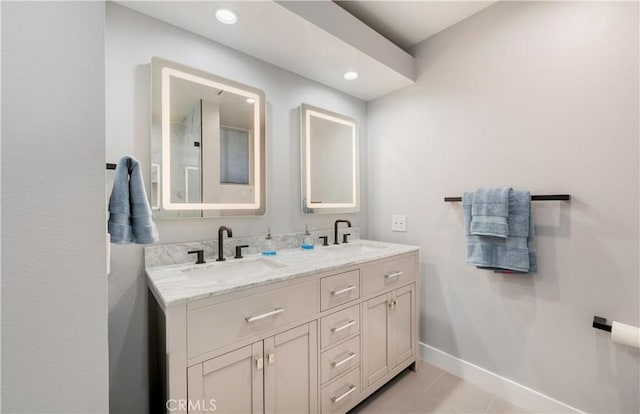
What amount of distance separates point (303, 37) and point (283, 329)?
1.52 meters

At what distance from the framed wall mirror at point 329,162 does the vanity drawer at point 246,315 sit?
0.82 metres

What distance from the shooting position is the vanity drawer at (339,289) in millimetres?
1262

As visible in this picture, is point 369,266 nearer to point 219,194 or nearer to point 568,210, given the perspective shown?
point 219,194

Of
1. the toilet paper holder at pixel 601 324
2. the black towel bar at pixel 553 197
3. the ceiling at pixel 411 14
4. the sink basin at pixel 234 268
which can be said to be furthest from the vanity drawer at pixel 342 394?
the ceiling at pixel 411 14

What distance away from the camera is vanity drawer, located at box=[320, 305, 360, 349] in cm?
126

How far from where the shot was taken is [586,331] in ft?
4.31

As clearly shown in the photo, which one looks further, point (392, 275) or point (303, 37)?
point (392, 275)

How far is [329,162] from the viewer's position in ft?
6.81

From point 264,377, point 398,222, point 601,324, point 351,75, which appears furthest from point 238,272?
point 601,324

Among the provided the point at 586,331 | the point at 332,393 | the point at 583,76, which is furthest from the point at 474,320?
the point at 583,76

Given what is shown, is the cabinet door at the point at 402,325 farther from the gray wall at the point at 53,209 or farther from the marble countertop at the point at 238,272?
the gray wall at the point at 53,209

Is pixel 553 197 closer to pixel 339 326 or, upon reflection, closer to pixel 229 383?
pixel 339 326

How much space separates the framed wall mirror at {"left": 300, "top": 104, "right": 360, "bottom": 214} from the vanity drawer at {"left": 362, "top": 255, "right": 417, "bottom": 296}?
0.65 m

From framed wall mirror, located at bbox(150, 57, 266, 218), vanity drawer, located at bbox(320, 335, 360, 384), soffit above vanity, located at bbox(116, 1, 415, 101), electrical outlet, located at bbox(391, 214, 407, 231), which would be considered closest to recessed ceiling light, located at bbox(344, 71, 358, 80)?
soffit above vanity, located at bbox(116, 1, 415, 101)
